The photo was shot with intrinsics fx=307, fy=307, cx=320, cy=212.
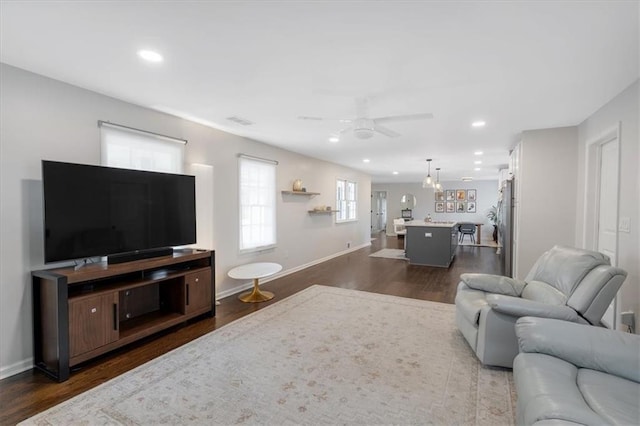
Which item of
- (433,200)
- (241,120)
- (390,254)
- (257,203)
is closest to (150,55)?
(241,120)

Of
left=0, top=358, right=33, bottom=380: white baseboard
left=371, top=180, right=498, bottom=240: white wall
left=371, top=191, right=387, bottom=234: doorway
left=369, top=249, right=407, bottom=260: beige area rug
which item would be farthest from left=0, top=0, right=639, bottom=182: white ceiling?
left=371, top=191, right=387, bottom=234: doorway

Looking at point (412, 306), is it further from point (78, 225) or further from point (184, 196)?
point (78, 225)

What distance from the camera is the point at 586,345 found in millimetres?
1659

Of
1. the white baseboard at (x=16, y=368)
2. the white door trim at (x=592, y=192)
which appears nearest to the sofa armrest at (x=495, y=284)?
the white door trim at (x=592, y=192)

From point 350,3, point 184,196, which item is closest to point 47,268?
point 184,196

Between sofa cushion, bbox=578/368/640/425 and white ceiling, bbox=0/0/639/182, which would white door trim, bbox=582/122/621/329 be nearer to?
white ceiling, bbox=0/0/639/182

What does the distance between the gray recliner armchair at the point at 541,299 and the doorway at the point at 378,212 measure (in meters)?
11.8

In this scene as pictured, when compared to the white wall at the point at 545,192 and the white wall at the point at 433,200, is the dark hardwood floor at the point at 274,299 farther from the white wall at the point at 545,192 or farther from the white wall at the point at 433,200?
the white wall at the point at 433,200

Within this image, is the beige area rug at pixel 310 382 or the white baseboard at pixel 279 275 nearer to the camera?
the beige area rug at pixel 310 382

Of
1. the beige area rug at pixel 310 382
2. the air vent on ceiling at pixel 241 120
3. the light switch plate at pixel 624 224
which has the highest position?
→ the air vent on ceiling at pixel 241 120

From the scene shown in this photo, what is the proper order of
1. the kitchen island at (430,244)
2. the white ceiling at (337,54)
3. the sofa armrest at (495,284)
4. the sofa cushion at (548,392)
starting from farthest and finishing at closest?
the kitchen island at (430,244) → the sofa armrest at (495,284) → the white ceiling at (337,54) → the sofa cushion at (548,392)

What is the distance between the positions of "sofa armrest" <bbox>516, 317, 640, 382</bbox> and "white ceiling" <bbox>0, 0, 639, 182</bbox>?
5.92 ft

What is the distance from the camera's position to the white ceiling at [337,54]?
5.76ft

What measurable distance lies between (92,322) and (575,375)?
3.38m
